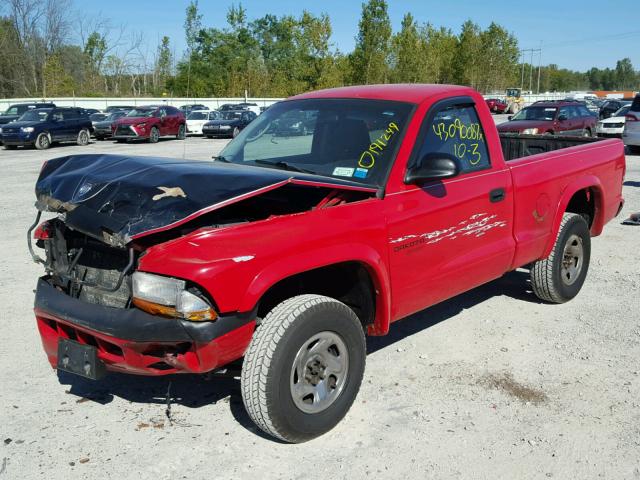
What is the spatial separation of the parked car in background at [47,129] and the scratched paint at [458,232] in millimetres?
23258

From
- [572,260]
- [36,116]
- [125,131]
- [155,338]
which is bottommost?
[572,260]

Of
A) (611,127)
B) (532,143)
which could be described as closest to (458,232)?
(532,143)

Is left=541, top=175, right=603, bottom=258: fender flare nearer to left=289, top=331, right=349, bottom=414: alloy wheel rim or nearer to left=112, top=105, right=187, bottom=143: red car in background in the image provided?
left=289, top=331, right=349, bottom=414: alloy wheel rim

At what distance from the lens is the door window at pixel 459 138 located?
4370 mm

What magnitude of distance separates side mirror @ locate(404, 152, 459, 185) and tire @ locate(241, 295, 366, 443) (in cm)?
98

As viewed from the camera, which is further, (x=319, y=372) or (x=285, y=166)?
(x=285, y=166)

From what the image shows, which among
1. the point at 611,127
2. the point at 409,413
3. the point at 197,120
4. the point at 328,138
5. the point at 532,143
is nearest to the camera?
the point at 409,413

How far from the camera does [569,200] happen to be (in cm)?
566

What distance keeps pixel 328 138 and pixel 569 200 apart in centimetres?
244

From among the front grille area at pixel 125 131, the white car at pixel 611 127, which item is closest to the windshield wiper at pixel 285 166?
the white car at pixel 611 127

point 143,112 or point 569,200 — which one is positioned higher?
point 143,112

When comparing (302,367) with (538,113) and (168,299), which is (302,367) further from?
(538,113)

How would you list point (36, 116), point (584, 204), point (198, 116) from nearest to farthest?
point (584, 204)
point (36, 116)
point (198, 116)

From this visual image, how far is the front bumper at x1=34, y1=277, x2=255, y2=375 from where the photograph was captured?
3109mm
